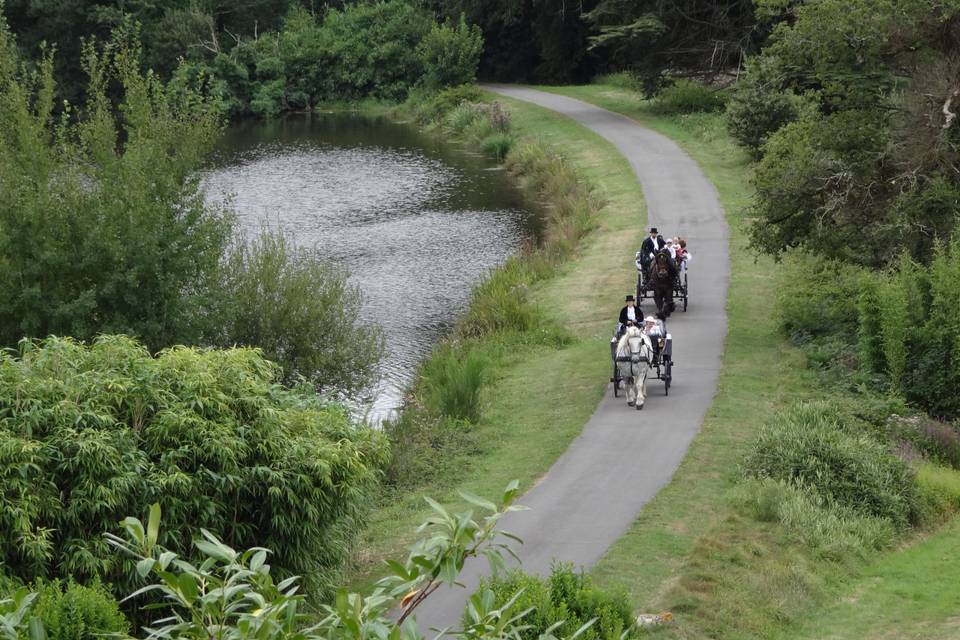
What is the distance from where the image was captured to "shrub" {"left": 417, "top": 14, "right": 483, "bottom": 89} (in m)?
68.1

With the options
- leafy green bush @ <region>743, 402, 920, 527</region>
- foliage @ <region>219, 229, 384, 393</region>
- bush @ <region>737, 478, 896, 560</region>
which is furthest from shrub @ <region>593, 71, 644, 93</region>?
bush @ <region>737, 478, 896, 560</region>

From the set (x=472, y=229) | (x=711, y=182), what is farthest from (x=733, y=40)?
(x=472, y=229)

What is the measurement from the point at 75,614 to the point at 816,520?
10.2 m

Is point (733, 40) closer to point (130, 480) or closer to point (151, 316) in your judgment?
point (151, 316)

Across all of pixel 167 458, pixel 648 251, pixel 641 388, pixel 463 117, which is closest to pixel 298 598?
pixel 167 458

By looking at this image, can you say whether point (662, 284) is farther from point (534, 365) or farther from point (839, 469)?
point (839, 469)

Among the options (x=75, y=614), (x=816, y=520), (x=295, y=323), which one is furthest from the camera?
(x=295, y=323)

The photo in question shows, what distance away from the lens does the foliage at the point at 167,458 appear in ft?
42.3

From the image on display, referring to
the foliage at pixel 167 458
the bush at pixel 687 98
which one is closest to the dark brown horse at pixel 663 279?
the foliage at pixel 167 458

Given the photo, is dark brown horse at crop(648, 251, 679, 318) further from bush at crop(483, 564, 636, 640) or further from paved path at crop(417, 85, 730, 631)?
bush at crop(483, 564, 636, 640)

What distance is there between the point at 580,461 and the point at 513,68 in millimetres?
58390

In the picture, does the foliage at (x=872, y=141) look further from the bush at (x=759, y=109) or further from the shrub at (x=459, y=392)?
the bush at (x=759, y=109)

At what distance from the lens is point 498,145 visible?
55.5 meters

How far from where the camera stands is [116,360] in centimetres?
1482
